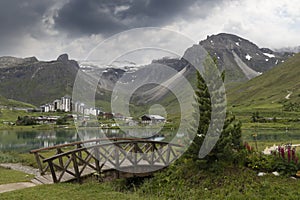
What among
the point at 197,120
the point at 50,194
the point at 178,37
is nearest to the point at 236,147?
the point at 197,120

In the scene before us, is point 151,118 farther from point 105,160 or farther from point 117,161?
point 105,160

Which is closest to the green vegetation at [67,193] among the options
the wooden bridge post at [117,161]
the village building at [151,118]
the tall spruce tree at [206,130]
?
the wooden bridge post at [117,161]

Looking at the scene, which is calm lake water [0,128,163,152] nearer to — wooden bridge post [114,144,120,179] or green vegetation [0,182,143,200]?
wooden bridge post [114,144,120,179]

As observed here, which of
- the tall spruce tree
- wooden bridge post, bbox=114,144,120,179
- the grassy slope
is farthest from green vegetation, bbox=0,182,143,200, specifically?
the tall spruce tree

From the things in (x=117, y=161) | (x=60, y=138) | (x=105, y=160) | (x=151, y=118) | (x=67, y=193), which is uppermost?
(x=151, y=118)

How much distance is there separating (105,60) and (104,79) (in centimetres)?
126

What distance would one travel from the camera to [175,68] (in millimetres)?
17891

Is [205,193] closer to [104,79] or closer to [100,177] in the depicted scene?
[100,177]

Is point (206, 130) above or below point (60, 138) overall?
above

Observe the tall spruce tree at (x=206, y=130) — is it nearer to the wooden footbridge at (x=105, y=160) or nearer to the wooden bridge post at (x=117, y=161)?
the wooden footbridge at (x=105, y=160)

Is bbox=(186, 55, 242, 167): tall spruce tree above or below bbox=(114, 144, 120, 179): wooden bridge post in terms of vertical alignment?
above

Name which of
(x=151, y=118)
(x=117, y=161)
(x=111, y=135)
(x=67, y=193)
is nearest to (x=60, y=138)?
(x=111, y=135)

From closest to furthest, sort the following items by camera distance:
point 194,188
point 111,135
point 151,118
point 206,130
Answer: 1. point 194,188
2. point 206,130
3. point 151,118
4. point 111,135

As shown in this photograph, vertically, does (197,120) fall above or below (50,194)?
above
